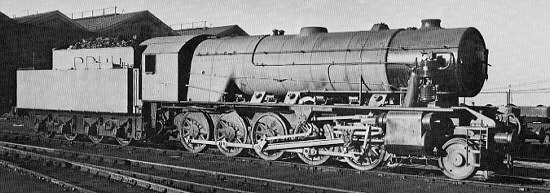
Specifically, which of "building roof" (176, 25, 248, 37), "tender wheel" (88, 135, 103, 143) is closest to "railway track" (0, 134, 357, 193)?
"tender wheel" (88, 135, 103, 143)

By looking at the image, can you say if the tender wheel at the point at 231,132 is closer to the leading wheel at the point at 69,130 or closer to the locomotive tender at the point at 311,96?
the locomotive tender at the point at 311,96

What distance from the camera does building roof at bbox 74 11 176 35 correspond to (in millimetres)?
40625

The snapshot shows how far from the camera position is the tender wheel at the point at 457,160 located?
10188mm

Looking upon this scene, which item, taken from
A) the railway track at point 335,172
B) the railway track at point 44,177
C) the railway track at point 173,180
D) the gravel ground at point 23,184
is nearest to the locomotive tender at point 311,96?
the railway track at point 335,172

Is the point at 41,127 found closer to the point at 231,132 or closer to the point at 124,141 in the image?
the point at 124,141

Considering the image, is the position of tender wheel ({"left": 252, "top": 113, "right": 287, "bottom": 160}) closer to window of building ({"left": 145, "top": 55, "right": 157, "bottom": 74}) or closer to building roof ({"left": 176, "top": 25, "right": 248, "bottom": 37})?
window of building ({"left": 145, "top": 55, "right": 157, "bottom": 74})

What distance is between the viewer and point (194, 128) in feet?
48.5

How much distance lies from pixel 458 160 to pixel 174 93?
319 inches

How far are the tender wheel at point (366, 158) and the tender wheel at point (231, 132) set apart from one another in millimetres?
3148

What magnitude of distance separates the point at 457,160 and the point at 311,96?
3.93 m

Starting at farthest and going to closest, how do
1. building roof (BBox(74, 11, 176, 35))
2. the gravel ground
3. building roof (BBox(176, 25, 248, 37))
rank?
building roof (BBox(176, 25, 248, 37)) → building roof (BBox(74, 11, 176, 35)) → the gravel ground

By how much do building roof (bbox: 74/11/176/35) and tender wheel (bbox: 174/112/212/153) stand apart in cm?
2687

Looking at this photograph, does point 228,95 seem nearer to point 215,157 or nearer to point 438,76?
point 215,157

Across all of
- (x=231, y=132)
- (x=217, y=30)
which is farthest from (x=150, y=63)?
(x=217, y=30)
